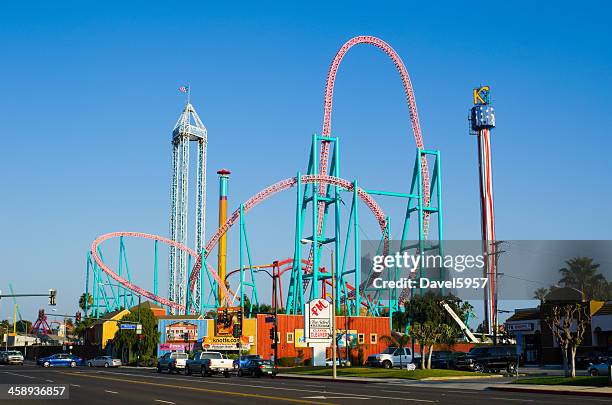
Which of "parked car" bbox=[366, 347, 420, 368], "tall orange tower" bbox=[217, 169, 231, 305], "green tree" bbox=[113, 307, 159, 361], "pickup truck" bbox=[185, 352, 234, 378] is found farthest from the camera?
"tall orange tower" bbox=[217, 169, 231, 305]

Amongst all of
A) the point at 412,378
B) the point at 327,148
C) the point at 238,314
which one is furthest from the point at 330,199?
the point at 412,378

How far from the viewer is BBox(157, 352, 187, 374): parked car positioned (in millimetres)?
54959

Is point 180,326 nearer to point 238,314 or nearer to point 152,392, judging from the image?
point 238,314

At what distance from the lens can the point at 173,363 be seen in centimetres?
5531

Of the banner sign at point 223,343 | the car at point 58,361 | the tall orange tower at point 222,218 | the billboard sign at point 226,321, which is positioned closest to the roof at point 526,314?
the banner sign at point 223,343

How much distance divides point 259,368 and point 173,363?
1090 cm

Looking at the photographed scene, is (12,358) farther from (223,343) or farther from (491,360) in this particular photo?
(491,360)

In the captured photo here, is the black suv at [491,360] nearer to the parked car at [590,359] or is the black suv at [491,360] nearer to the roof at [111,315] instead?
the parked car at [590,359]

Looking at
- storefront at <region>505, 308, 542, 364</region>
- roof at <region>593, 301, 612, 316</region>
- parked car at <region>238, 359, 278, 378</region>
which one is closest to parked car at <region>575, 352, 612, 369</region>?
roof at <region>593, 301, 612, 316</region>

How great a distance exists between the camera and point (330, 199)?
7944cm

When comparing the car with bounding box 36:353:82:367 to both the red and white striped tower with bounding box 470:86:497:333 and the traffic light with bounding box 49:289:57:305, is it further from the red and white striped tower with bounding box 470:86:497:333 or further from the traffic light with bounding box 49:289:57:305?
the red and white striped tower with bounding box 470:86:497:333

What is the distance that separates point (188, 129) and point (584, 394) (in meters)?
101

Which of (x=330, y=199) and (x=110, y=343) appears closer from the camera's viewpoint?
(x=330, y=199)

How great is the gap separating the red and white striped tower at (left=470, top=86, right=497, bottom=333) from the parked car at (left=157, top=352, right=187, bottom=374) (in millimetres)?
55146
